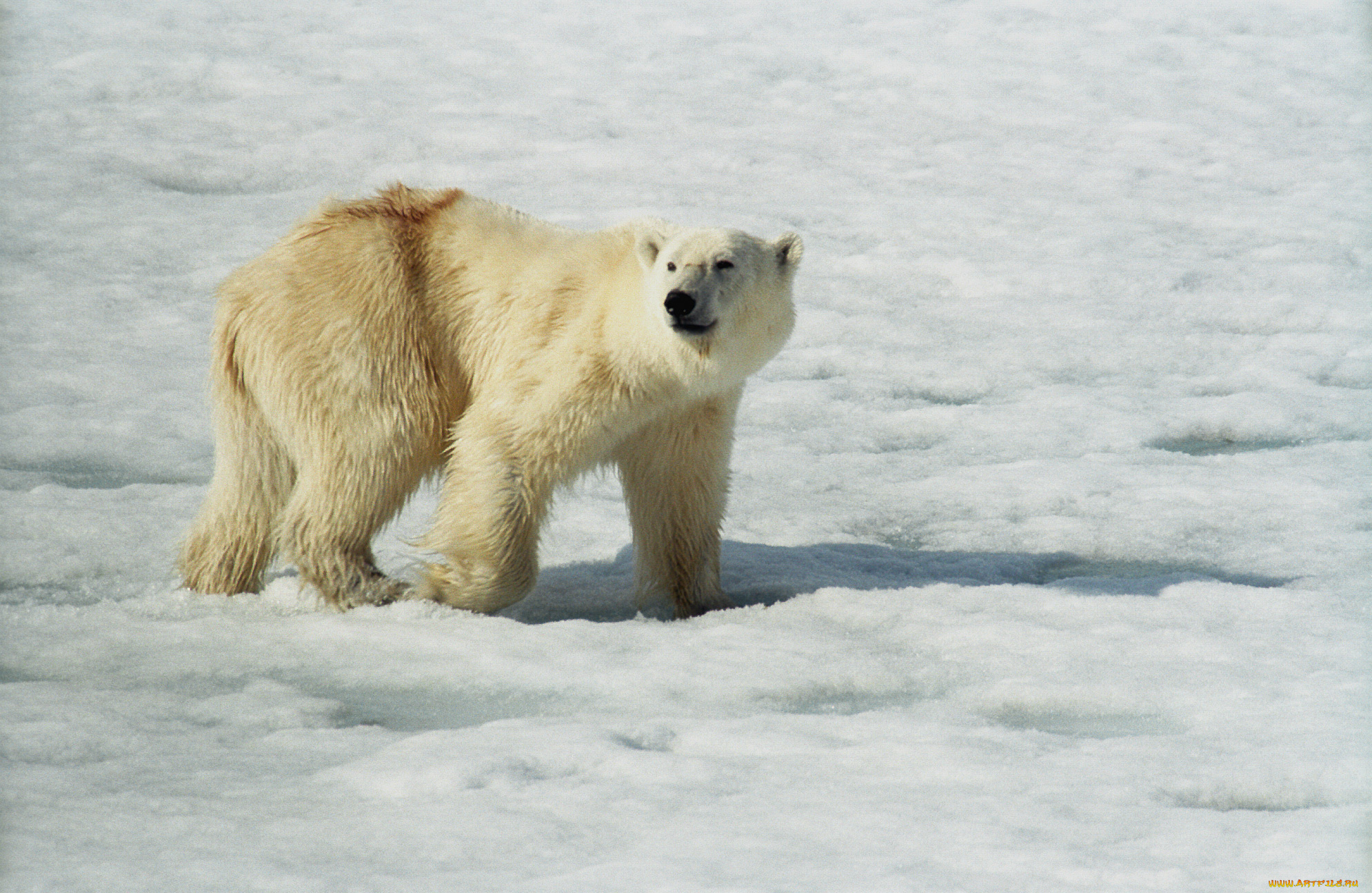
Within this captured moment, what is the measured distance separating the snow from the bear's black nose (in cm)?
87

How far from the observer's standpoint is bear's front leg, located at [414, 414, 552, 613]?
13.2ft

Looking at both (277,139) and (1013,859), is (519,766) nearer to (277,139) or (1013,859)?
(1013,859)

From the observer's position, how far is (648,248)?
13.0 feet

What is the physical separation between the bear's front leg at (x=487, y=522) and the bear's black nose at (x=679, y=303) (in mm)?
644

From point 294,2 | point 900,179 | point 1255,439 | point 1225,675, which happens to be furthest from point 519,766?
point 294,2

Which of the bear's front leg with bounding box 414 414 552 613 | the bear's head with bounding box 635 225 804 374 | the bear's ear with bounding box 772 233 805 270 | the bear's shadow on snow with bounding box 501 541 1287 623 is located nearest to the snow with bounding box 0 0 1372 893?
the bear's shadow on snow with bounding box 501 541 1287 623

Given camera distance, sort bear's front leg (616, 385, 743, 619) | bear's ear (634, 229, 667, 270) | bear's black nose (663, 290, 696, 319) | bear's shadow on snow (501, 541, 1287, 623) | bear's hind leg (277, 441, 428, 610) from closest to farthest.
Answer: bear's black nose (663, 290, 696, 319)
bear's ear (634, 229, 667, 270)
bear's hind leg (277, 441, 428, 610)
bear's front leg (616, 385, 743, 619)
bear's shadow on snow (501, 541, 1287, 623)

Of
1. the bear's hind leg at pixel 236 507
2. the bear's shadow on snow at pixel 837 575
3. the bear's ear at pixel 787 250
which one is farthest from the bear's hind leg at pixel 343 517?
the bear's ear at pixel 787 250

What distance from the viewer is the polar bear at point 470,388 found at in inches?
156

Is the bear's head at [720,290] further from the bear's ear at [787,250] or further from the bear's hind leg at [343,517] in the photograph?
the bear's hind leg at [343,517]

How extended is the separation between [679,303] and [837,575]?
123cm

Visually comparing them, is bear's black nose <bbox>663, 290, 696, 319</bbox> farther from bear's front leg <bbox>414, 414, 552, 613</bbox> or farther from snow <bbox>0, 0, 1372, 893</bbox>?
snow <bbox>0, 0, 1372, 893</bbox>

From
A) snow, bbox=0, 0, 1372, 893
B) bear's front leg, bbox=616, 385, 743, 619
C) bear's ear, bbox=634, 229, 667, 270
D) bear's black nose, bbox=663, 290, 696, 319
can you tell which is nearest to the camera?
snow, bbox=0, 0, 1372, 893

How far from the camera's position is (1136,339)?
277 inches
